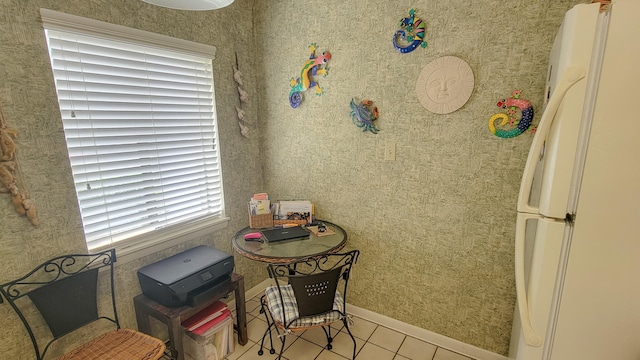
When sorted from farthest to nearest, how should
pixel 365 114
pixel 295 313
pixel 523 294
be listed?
pixel 365 114, pixel 295 313, pixel 523 294

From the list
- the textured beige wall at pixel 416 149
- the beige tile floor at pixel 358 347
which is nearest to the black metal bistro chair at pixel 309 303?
the beige tile floor at pixel 358 347

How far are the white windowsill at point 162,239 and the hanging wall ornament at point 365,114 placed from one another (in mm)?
1293

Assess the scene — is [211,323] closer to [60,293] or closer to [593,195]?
[60,293]

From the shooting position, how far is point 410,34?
178 centimetres

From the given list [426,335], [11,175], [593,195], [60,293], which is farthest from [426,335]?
[11,175]

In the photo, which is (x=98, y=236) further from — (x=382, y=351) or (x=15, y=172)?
(x=382, y=351)

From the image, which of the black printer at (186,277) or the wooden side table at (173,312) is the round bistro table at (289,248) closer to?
the black printer at (186,277)

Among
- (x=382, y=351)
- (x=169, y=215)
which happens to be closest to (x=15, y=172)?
(x=169, y=215)

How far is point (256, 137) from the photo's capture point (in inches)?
101

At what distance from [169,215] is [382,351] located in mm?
1738

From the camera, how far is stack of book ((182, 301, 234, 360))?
1786mm

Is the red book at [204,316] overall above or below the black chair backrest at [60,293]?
below

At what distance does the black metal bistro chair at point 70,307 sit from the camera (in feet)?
4.48

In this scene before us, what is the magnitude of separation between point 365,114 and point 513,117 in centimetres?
86
